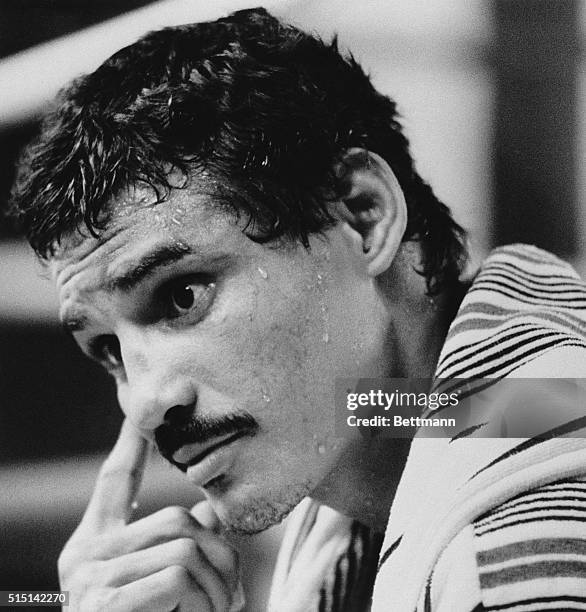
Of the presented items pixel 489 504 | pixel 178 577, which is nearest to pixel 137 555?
pixel 178 577

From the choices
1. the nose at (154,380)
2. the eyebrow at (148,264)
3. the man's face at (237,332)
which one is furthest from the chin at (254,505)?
the eyebrow at (148,264)

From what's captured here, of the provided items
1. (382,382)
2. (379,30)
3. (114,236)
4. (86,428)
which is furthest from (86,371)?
(379,30)

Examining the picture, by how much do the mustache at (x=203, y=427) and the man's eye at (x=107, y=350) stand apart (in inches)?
4.1

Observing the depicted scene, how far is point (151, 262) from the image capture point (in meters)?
0.93

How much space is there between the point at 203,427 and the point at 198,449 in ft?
0.10

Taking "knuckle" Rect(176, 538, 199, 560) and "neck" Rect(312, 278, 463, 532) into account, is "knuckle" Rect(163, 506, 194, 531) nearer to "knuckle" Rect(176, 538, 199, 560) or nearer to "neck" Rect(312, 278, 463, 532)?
"knuckle" Rect(176, 538, 199, 560)

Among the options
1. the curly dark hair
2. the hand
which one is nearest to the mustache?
the hand

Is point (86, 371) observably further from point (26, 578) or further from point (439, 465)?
point (439, 465)

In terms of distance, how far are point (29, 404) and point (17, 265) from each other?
177 mm

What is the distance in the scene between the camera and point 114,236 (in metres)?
0.94

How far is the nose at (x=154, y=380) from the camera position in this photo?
938 mm

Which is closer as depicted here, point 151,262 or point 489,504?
point 489,504


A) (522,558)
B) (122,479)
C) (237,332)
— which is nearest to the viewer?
(522,558)

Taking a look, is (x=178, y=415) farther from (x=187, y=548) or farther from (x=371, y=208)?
(x=371, y=208)
